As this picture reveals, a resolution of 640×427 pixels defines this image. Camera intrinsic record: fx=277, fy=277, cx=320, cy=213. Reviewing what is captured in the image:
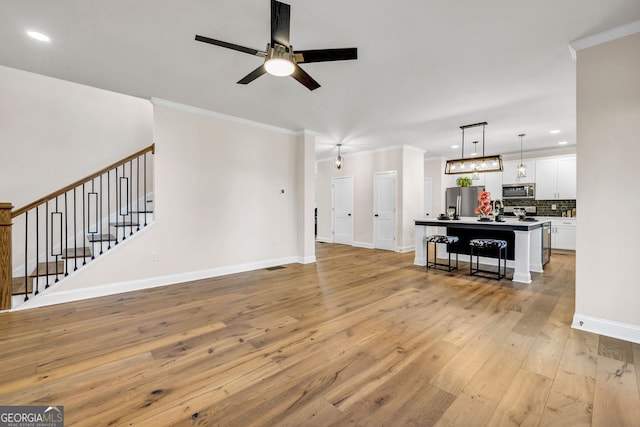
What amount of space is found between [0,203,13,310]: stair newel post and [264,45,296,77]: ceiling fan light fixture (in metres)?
3.44

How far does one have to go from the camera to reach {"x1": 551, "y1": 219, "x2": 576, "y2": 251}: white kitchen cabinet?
6.83 m

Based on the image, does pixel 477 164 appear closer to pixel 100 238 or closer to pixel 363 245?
pixel 363 245

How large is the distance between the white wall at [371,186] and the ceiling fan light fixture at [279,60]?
18.2 feet

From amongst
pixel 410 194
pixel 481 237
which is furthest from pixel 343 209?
pixel 481 237

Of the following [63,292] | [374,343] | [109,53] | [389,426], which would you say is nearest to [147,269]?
[63,292]

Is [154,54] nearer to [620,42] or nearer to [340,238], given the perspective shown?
[620,42]

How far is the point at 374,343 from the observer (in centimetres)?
243

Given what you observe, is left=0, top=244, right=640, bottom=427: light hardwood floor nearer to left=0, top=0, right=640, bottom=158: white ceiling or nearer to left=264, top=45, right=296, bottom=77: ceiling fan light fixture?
left=264, top=45, right=296, bottom=77: ceiling fan light fixture

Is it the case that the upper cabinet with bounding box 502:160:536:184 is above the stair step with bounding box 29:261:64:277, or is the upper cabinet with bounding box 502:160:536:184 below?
above

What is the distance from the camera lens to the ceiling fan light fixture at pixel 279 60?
6.63ft

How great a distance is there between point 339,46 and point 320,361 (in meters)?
2.86

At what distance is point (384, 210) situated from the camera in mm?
7574

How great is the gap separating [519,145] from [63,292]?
9437 millimetres

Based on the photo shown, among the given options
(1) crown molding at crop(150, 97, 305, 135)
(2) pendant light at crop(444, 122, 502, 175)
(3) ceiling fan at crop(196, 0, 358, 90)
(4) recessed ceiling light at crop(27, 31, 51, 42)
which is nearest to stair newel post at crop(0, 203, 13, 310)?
(4) recessed ceiling light at crop(27, 31, 51, 42)
